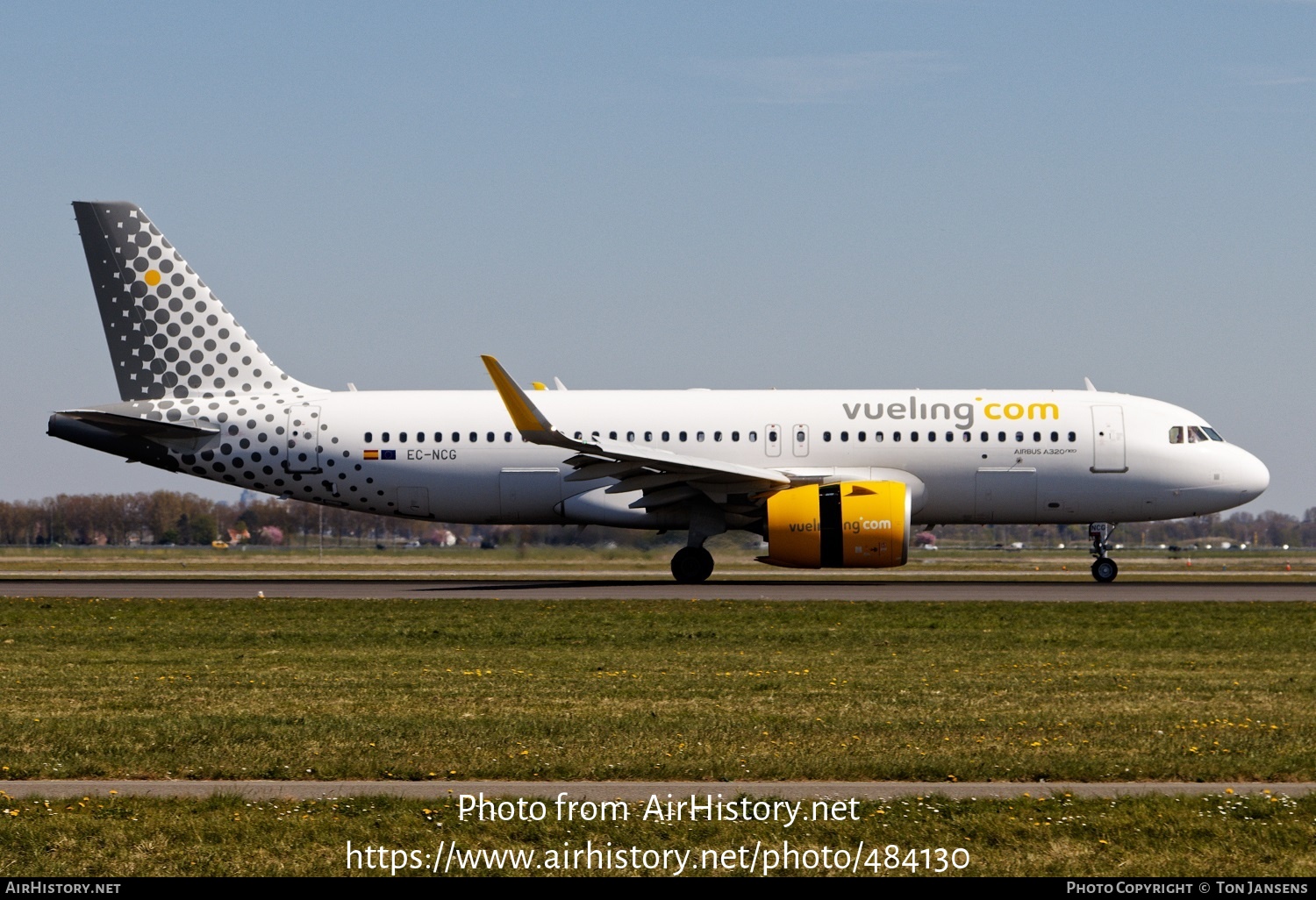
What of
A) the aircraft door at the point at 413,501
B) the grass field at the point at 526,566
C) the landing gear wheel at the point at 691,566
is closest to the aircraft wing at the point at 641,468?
the landing gear wheel at the point at 691,566

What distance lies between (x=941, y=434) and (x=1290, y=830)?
2447 centimetres

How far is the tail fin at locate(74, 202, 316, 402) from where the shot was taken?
3434 cm

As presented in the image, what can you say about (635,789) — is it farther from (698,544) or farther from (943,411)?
(943,411)

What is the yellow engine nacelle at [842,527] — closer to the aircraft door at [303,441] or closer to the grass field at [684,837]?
the aircraft door at [303,441]

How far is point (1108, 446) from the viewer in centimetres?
3272

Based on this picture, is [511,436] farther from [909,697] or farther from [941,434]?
[909,697]

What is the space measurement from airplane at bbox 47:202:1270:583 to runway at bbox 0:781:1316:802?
2129 cm

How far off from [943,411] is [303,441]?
14515 millimetres

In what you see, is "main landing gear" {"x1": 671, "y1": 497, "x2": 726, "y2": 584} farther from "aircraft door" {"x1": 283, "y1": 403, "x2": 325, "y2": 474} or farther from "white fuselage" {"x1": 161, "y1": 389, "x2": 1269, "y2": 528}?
"aircraft door" {"x1": 283, "y1": 403, "x2": 325, "y2": 474}

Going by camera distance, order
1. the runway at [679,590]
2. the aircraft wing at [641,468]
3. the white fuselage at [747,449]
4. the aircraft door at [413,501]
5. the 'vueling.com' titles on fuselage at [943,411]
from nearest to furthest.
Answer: the runway at [679,590] < the aircraft wing at [641,468] < the white fuselage at [747,449] < the 'vueling.com' titles on fuselage at [943,411] < the aircraft door at [413,501]

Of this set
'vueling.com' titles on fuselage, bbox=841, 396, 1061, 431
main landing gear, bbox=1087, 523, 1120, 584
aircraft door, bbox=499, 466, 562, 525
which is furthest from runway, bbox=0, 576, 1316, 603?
'vueling.com' titles on fuselage, bbox=841, 396, 1061, 431

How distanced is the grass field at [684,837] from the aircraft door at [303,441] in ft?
81.9

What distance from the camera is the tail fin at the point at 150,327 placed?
34.3 meters

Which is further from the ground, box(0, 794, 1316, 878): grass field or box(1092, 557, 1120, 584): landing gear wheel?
box(1092, 557, 1120, 584): landing gear wheel
